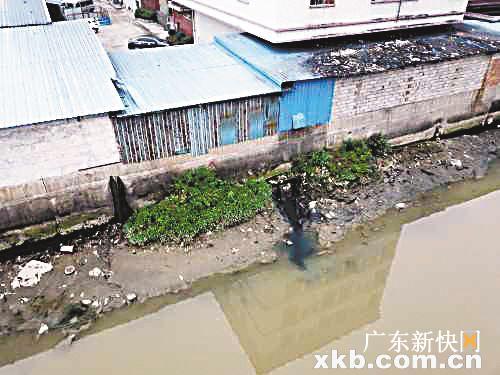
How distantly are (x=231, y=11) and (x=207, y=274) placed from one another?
8.89 m

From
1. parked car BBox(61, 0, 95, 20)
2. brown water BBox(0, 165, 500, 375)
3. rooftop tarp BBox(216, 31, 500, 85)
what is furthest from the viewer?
parked car BBox(61, 0, 95, 20)

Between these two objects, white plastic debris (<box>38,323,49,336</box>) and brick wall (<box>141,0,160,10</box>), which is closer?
white plastic debris (<box>38,323,49,336</box>)

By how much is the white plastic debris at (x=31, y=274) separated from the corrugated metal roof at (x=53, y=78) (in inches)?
107

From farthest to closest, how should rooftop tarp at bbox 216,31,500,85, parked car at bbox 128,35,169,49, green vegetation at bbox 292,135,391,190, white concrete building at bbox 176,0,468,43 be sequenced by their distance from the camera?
parked car at bbox 128,35,169,49 → white concrete building at bbox 176,0,468,43 → green vegetation at bbox 292,135,391,190 → rooftop tarp at bbox 216,31,500,85

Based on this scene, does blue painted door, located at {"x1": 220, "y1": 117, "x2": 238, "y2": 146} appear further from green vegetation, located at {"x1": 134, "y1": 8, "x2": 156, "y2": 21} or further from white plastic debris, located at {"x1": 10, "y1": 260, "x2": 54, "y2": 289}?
green vegetation, located at {"x1": 134, "y1": 8, "x2": 156, "y2": 21}

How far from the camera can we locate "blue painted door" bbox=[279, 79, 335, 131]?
9.34 m

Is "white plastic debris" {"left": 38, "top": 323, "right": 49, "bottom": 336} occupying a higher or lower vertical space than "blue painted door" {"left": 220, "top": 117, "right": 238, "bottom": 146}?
lower

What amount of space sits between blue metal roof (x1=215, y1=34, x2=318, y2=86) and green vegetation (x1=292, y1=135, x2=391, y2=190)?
2218 mm

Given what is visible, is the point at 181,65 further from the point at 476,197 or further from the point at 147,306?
the point at 476,197

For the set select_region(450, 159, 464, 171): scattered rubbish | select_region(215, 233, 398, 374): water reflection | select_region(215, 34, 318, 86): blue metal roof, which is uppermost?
select_region(215, 34, 318, 86): blue metal roof

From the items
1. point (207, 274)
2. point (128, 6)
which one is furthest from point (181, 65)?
point (128, 6)

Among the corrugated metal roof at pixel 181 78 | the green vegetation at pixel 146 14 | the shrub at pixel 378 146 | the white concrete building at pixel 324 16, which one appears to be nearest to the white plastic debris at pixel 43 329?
the corrugated metal roof at pixel 181 78

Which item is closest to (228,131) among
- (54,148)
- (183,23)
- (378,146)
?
(54,148)

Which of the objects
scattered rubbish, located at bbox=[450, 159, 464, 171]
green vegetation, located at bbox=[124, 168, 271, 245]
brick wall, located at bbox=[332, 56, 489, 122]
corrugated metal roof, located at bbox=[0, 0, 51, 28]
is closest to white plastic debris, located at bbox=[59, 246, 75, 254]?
green vegetation, located at bbox=[124, 168, 271, 245]
